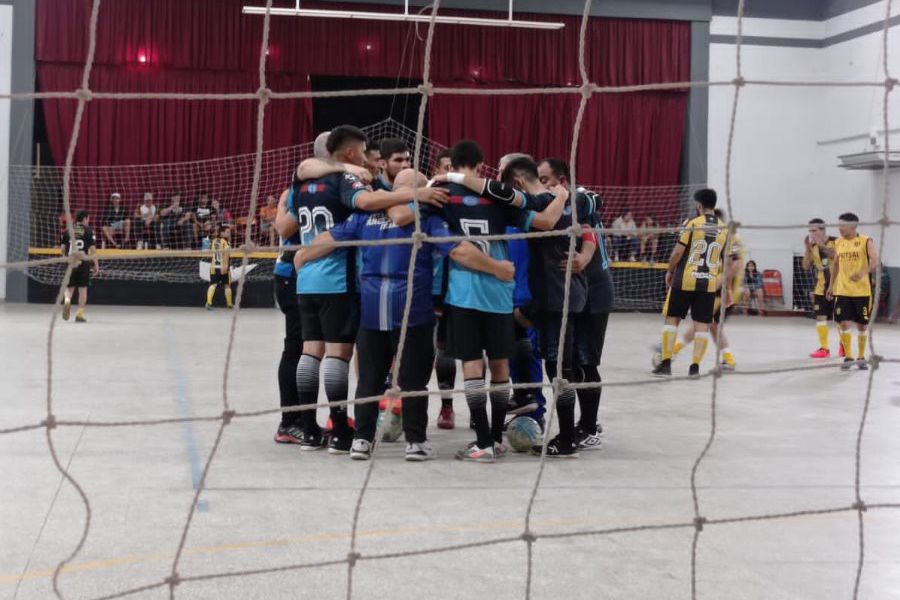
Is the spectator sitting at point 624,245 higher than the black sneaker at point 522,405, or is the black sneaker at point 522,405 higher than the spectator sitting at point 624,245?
the spectator sitting at point 624,245

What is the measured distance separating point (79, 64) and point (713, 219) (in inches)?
502

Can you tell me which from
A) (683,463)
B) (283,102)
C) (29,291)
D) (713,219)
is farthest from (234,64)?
(683,463)

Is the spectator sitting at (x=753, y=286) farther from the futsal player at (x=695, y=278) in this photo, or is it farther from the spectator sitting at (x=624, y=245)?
the futsal player at (x=695, y=278)

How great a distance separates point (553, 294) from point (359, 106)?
1441cm

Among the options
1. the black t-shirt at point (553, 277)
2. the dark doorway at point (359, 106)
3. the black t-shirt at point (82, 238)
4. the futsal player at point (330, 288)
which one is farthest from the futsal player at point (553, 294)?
the dark doorway at point (359, 106)

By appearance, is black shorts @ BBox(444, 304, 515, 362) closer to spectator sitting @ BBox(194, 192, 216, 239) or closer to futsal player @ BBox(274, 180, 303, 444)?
futsal player @ BBox(274, 180, 303, 444)

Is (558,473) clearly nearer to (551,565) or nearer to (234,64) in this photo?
(551,565)

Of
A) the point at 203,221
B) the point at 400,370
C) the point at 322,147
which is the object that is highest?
the point at 322,147

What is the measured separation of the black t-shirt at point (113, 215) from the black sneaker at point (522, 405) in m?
12.0

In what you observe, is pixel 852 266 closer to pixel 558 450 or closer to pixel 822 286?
pixel 822 286

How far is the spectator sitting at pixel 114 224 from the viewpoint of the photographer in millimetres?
16094

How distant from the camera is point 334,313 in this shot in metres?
4.72

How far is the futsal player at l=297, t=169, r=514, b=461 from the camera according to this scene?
177 inches

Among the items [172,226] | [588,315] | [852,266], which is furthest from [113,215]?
[588,315]
